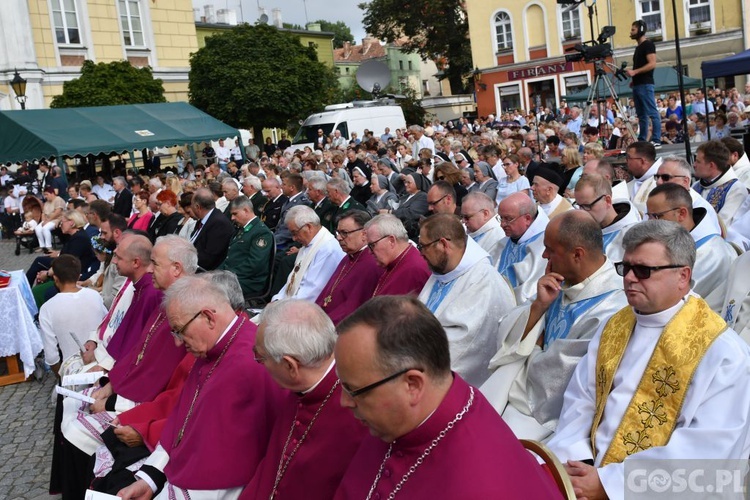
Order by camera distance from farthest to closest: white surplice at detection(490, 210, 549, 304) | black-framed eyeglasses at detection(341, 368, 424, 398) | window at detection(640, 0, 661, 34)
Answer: window at detection(640, 0, 661, 34)
white surplice at detection(490, 210, 549, 304)
black-framed eyeglasses at detection(341, 368, 424, 398)

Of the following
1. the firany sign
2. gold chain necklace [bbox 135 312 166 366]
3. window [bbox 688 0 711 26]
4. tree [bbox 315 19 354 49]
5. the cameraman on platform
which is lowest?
gold chain necklace [bbox 135 312 166 366]

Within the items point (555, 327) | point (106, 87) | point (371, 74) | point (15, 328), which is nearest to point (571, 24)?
point (371, 74)

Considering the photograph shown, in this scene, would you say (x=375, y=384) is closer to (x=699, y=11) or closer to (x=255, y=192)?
(x=255, y=192)

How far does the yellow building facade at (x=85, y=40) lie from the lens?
25.8m

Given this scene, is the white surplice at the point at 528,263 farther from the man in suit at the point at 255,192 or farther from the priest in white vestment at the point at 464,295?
the man in suit at the point at 255,192

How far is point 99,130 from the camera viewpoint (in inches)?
790

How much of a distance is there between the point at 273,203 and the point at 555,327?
24.2 feet

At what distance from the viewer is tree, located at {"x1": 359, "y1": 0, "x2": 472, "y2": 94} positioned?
45.1m

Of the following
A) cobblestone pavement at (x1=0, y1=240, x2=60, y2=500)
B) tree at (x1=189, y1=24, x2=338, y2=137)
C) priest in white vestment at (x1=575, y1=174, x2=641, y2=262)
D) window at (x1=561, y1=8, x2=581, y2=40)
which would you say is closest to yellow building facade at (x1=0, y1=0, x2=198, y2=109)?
tree at (x1=189, y1=24, x2=338, y2=137)

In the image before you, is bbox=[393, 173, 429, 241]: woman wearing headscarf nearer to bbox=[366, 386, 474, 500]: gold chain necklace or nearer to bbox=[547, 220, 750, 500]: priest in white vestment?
bbox=[547, 220, 750, 500]: priest in white vestment

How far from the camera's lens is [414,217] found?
963 cm

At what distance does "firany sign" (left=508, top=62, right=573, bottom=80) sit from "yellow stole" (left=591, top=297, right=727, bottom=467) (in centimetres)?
3550

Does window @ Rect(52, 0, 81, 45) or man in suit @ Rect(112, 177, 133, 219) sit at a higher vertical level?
window @ Rect(52, 0, 81, 45)

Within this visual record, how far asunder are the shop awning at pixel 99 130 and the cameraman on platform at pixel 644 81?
1322cm
